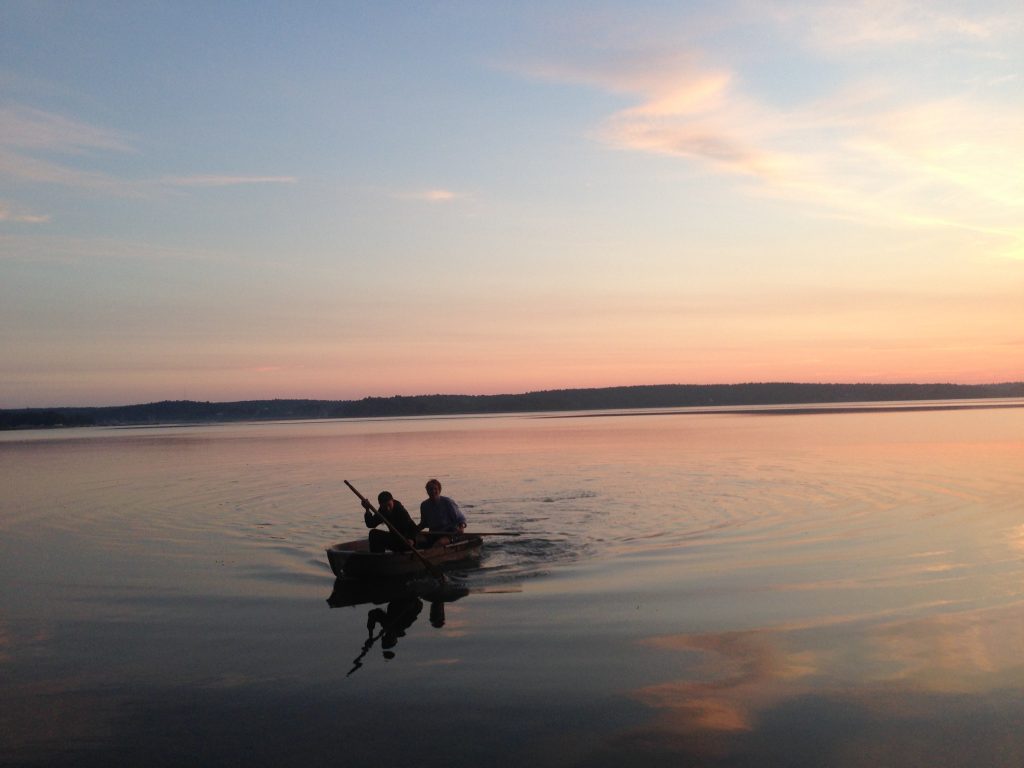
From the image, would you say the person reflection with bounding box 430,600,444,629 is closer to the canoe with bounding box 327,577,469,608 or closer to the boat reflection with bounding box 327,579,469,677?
the boat reflection with bounding box 327,579,469,677

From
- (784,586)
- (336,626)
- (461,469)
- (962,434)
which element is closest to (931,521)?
(784,586)

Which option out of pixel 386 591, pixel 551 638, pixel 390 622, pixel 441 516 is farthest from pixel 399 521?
pixel 551 638

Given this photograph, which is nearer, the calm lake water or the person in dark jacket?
the calm lake water

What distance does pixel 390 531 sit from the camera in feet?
51.8

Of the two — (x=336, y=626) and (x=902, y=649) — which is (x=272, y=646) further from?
(x=902, y=649)

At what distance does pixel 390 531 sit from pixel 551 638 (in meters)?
5.83

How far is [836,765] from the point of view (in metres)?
6.83

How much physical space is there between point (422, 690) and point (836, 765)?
3.96m

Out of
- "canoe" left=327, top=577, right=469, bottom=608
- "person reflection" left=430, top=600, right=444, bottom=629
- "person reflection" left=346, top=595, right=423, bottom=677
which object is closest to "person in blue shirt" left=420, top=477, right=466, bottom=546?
"canoe" left=327, top=577, right=469, bottom=608

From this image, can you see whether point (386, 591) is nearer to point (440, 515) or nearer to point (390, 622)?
point (390, 622)

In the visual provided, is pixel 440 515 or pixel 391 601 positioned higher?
pixel 440 515

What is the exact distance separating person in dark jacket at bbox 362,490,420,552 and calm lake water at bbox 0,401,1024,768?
49.3 inches

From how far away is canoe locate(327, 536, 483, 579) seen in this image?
1444 cm

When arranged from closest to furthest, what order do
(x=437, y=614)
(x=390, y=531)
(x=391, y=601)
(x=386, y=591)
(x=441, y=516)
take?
1. (x=437, y=614)
2. (x=391, y=601)
3. (x=386, y=591)
4. (x=390, y=531)
5. (x=441, y=516)
